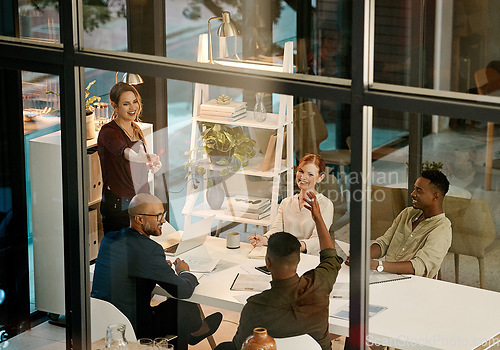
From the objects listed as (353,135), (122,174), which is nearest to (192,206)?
(122,174)

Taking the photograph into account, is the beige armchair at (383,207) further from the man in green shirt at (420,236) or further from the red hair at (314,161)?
the red hair at (314,161)

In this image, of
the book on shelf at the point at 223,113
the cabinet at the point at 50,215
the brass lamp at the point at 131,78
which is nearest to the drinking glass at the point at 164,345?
the cabinet at the point at 50,215

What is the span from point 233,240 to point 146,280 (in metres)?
0.47

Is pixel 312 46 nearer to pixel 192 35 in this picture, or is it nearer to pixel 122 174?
pixel 192 35

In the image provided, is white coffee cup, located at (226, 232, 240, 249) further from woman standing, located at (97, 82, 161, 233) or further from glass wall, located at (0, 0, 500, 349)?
woman standing, located at (97, 82, 161, 233)

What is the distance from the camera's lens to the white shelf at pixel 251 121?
2.71 meters

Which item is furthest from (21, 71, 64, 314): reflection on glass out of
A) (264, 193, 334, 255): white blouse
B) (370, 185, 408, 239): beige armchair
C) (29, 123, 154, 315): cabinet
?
(370, 185, 408, 239): beige armchair

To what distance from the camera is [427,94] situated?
2.31m

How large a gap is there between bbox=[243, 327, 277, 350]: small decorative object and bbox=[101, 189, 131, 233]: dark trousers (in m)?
0.74

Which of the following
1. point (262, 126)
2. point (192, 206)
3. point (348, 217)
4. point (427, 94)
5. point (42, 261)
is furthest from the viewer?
point (42, 261)

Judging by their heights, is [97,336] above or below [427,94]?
below

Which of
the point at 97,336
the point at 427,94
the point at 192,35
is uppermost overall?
the point at 192,35

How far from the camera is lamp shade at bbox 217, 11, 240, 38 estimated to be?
276 cm

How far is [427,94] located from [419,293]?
2.48ft
